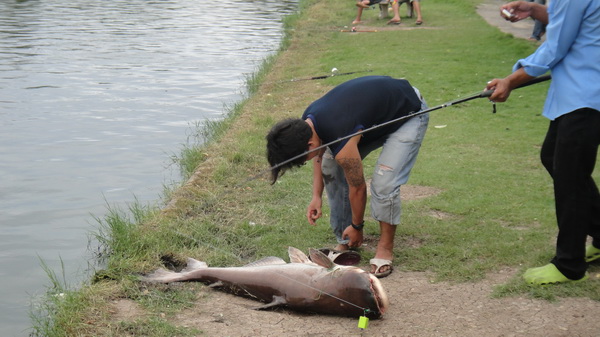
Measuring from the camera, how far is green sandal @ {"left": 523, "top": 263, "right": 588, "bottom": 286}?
4.98 meters

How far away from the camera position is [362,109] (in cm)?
518

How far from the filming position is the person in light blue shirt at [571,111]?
4617 millimetres

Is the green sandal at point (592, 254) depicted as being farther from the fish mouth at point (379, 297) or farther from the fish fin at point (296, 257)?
the fish fin at point (296, 257)

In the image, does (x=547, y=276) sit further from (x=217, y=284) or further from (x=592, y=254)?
(x=217, y=284)

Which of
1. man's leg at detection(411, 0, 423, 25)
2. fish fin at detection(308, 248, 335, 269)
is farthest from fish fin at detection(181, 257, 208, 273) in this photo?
man's leg at detection(411, 0, 423, 25)

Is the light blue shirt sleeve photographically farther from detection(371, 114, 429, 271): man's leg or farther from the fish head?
the fish head

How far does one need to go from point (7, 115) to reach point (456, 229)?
8.07m

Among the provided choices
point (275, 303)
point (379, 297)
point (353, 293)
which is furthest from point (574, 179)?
point (275, 303)

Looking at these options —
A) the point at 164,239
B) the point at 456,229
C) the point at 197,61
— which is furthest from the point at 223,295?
the point at 197,61

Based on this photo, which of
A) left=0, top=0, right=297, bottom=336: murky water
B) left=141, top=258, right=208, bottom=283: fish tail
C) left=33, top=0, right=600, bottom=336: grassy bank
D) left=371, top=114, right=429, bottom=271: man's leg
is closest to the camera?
left=33, top=0, right=600, bottom=336: grassy bank

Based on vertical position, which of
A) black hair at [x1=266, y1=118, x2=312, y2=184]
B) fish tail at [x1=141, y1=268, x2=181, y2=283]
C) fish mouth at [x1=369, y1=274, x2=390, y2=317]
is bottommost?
fish tail at [x1=141, y1=268, x2=181, y2=283]

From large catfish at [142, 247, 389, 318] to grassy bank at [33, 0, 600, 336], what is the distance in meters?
0.22

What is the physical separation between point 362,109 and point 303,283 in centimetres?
121

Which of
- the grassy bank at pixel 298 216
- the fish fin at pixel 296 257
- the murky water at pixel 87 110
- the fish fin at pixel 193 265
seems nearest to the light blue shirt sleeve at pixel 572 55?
the grassy bank at pixel 298 216
